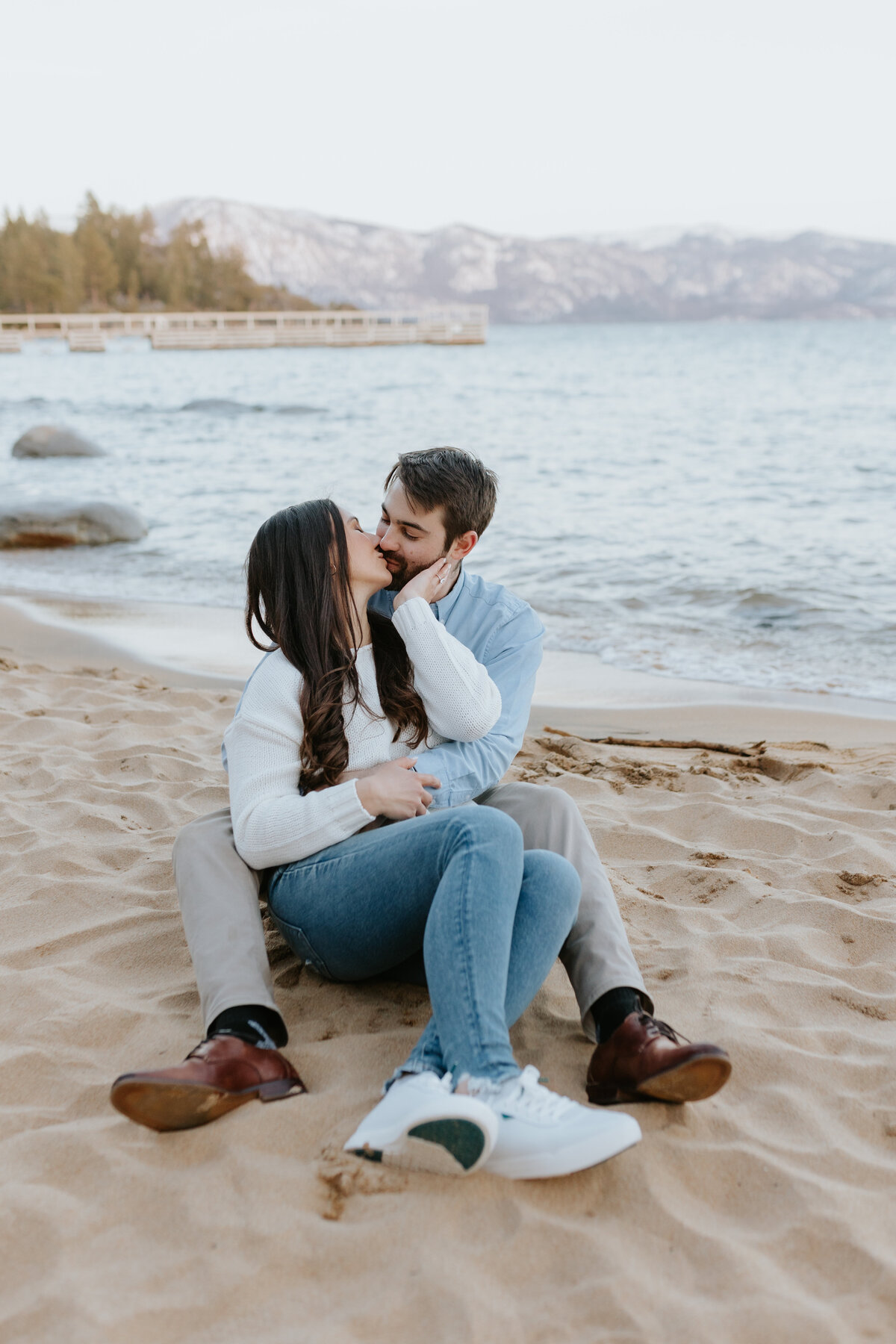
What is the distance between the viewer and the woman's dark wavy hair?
8.04ft

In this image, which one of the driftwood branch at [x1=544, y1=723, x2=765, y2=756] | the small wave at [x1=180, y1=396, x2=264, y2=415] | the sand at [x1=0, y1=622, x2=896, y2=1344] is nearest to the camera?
the sand at [x1=0, y1=622, x2=896, y2=1344]

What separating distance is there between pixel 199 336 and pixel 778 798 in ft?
217

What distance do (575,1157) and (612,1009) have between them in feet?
1.52

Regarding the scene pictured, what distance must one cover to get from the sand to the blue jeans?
0.23m

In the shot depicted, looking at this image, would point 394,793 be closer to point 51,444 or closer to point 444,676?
point 444,676

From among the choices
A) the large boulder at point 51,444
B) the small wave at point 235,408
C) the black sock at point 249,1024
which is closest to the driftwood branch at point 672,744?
the black sock at point 249,1024

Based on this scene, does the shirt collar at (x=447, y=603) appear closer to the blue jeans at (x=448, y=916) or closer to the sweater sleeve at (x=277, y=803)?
the sweater sleeve at (x=277, y=803)

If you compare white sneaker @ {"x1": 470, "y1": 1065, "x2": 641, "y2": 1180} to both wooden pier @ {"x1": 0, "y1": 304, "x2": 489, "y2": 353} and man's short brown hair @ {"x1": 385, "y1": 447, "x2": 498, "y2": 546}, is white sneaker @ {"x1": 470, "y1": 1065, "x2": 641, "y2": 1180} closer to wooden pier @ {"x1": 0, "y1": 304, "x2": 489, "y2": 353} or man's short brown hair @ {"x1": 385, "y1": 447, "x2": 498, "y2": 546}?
man's short brown hair @ {"x1": 385, "y1": 447, "x2": 498, "y2": 546}

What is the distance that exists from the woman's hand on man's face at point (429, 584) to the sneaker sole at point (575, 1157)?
4.42ft

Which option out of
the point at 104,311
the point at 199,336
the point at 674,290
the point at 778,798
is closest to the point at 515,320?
the point at 674,290

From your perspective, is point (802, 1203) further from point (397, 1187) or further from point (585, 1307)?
point (397, 1187)

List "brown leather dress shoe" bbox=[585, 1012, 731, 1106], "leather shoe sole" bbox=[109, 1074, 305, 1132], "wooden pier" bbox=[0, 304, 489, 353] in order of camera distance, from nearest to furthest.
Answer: "leather shoe sole" bbox=[109, 1074, 305, 1132] → "brown leather dress shoe" bbox=[585, 1012, 731, 1106] → "wooden pier" bbox=[0, 304, 489, 353]

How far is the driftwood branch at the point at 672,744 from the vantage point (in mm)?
4746

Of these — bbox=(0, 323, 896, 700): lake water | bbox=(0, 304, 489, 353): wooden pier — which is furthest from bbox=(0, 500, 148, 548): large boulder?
bbox=(0, 304, 489, 353): wooden pier
